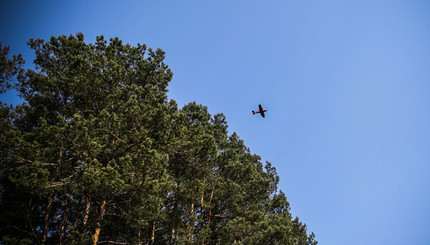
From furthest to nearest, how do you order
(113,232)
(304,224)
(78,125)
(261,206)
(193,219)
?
(304,224), (261,206), (193,219), (113,232), (78,125)

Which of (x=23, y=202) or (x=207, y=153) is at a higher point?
(x=207, y=153)

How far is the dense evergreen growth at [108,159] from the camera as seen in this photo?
8.60 m

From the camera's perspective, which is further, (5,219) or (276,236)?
(276,236)

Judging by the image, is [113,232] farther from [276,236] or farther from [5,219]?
[276,236]

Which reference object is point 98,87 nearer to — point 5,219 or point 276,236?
point 5,219

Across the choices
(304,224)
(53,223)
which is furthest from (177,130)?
(304,224)

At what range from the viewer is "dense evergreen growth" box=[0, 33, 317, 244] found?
8602 mm

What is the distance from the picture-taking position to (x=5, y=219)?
8625mm

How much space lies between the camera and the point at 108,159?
10086 mm

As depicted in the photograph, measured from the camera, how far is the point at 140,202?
9.73 m

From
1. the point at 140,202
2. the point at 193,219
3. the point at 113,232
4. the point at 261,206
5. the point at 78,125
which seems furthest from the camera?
the point at 261,206

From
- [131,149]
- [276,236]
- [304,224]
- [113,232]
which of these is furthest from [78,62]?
[304,224]

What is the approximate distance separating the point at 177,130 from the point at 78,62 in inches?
189

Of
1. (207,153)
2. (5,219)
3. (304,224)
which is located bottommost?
(5,219)
